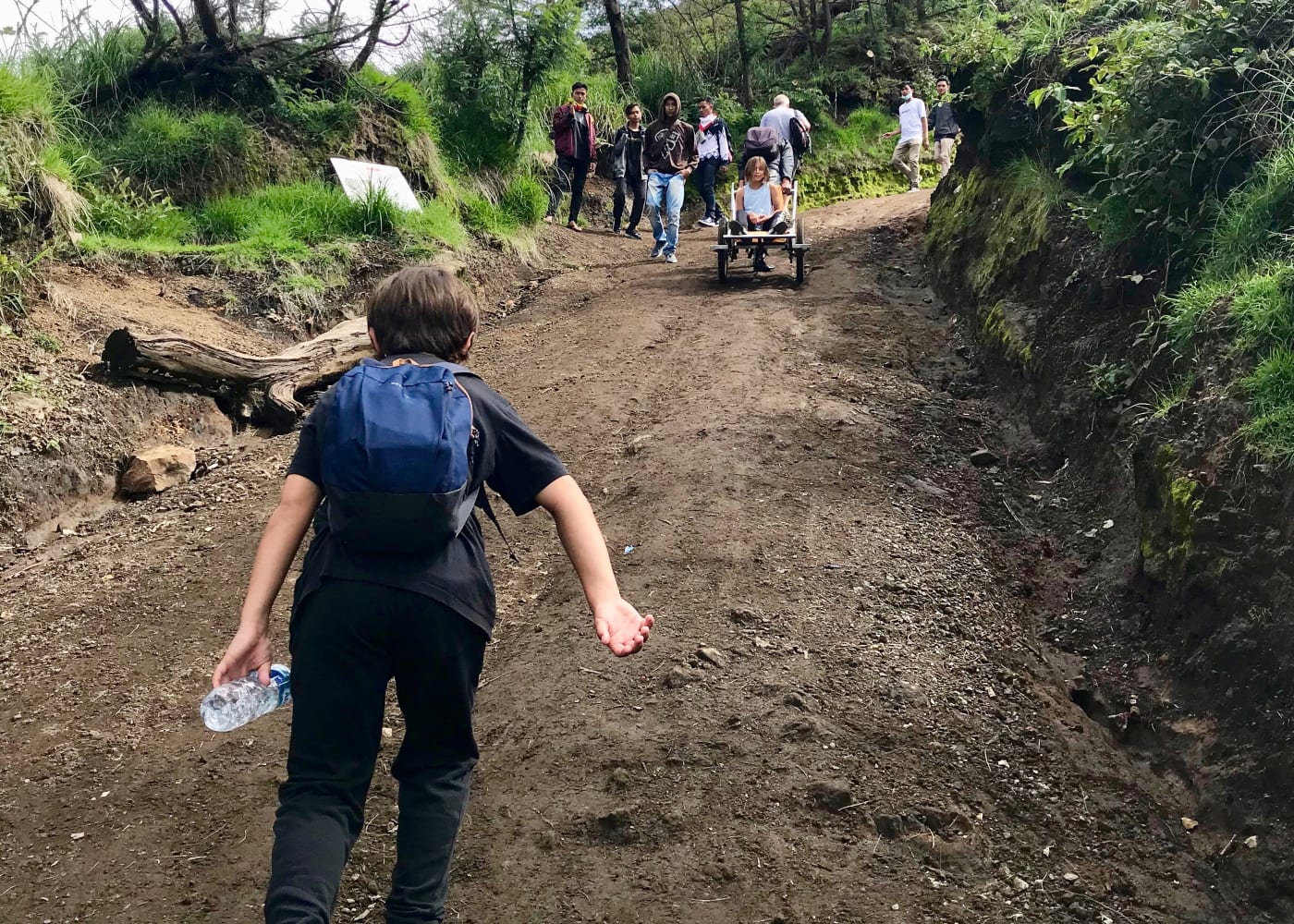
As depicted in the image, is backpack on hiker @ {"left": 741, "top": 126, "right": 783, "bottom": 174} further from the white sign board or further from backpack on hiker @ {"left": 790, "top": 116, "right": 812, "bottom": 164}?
the white sign board

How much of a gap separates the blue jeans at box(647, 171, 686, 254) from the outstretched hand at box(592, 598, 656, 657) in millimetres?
11175

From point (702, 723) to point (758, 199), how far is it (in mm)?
8429

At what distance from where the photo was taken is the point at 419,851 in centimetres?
239

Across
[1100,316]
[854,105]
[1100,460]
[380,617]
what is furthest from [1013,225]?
[854,105]

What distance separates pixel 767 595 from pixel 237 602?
9.02 ft

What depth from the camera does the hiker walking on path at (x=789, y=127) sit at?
12.7m

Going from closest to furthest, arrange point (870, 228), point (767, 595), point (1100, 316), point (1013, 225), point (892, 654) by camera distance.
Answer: point (892, 654), point (767, 595), point (1100, 316), point (1013, 225), point (870, 228)

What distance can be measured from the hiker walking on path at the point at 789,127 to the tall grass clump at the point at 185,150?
5870mm

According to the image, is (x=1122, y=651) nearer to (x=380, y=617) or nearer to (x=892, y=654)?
(x=892, y=654)

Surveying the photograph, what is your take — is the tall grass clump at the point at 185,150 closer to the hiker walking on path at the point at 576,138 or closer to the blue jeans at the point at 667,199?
the hiker walking on path at the point at 576,138

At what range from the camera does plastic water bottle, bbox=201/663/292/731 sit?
7.98 feet

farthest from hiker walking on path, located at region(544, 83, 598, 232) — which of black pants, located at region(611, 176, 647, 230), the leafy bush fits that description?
the leafy bush

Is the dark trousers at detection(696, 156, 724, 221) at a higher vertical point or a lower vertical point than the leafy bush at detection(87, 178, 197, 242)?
lower

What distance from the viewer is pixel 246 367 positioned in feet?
25.8
